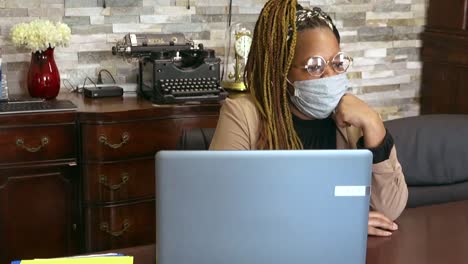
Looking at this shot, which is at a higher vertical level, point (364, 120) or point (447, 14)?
point (447, 14)

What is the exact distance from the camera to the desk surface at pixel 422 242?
1.53 metres

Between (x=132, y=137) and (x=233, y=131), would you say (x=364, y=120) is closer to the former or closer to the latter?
(x=233, y=131)

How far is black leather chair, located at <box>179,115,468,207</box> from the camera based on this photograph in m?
2.40

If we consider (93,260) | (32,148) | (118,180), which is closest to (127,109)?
(118,180)

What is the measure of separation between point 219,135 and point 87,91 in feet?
4.43

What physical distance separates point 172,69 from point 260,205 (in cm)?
186

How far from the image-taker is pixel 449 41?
12.3 ft

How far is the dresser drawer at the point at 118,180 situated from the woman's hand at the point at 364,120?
1292 mm

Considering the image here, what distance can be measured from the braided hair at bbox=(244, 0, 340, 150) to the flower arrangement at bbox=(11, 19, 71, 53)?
1266 mm

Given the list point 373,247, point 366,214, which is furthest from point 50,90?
point 366,214

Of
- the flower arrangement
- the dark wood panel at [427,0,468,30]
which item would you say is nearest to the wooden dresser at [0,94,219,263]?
the flower arrangement

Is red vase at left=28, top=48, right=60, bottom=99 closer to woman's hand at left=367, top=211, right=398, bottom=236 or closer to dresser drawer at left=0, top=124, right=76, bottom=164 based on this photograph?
dresser drawer at left=0, top=124, right=76, bottom=164

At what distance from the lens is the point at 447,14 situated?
3742 mm

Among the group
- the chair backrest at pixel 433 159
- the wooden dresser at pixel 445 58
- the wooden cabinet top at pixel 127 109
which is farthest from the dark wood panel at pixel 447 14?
the wooden cabinet top at pixel 127 109
